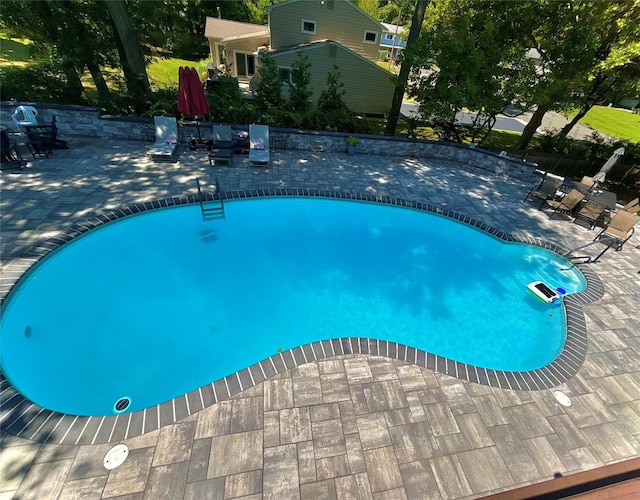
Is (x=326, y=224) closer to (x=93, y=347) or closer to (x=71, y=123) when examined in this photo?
(x=93, y=347)

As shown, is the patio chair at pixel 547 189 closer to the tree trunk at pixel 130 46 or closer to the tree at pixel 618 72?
the tree at pixel 618 72

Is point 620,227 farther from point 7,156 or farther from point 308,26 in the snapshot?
point 308,26

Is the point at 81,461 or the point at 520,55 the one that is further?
the point at 520,55

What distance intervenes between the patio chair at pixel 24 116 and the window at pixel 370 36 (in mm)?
23269

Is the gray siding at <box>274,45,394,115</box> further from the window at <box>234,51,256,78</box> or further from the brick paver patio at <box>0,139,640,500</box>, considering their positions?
the brick paver patio at <box>0,139,640,500</box>

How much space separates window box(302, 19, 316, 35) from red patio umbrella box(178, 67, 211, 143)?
1682 cm

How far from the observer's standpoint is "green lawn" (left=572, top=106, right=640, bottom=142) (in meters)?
27.0

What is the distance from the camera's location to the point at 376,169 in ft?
43.8

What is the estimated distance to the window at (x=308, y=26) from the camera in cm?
2322

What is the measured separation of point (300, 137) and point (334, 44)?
40.1 feet

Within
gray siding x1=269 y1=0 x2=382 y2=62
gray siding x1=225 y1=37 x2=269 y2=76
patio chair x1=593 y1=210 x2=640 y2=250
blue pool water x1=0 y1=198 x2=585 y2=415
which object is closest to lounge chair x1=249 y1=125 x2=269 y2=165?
blue pool water x1=0 y1=198 x2=585 y2=415

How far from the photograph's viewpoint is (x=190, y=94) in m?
11.1

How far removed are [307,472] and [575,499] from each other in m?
3.03

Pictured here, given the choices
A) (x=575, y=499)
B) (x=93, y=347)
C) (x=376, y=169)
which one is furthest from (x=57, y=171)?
(x=575, y=499)
